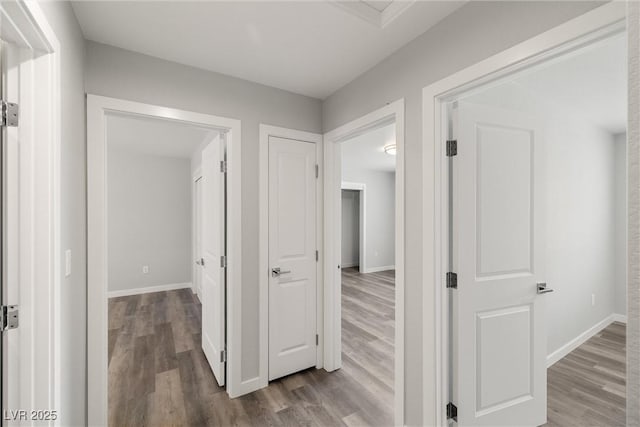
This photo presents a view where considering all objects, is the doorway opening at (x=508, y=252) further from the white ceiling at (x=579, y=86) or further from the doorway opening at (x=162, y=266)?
the doorway opening at (x=162, y=266)

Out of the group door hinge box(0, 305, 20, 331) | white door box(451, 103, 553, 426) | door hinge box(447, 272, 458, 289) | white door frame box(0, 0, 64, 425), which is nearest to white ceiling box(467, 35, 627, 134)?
white door box(451, 103, 553, 426)

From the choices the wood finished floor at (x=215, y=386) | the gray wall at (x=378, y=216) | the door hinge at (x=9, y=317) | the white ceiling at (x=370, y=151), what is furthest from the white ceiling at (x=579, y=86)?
the gray wall at (x=378, y=216)

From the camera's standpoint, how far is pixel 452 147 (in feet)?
5.08

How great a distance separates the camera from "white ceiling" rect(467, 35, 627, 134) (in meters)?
1.90

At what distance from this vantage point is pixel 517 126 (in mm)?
1705

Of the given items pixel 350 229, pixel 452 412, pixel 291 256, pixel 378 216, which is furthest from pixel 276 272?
pixel 350 229

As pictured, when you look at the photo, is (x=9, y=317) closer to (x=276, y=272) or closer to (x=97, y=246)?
(x=97, y=246)

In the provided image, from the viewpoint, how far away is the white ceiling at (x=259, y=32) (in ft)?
4.65

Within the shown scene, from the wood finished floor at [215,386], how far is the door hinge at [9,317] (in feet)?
4.42

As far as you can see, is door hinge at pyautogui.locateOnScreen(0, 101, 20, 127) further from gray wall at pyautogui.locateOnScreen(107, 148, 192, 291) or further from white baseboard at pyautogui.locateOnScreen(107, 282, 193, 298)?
white baseboard at pyautogui.locateOnScreen(107, 282, 193, 298)

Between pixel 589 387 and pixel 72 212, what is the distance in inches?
150

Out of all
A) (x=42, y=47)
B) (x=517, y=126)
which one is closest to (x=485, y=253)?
(x=517, y=126)

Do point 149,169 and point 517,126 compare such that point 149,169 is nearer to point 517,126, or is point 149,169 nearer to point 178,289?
point 178,289

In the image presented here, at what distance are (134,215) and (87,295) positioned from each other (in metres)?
3.84
